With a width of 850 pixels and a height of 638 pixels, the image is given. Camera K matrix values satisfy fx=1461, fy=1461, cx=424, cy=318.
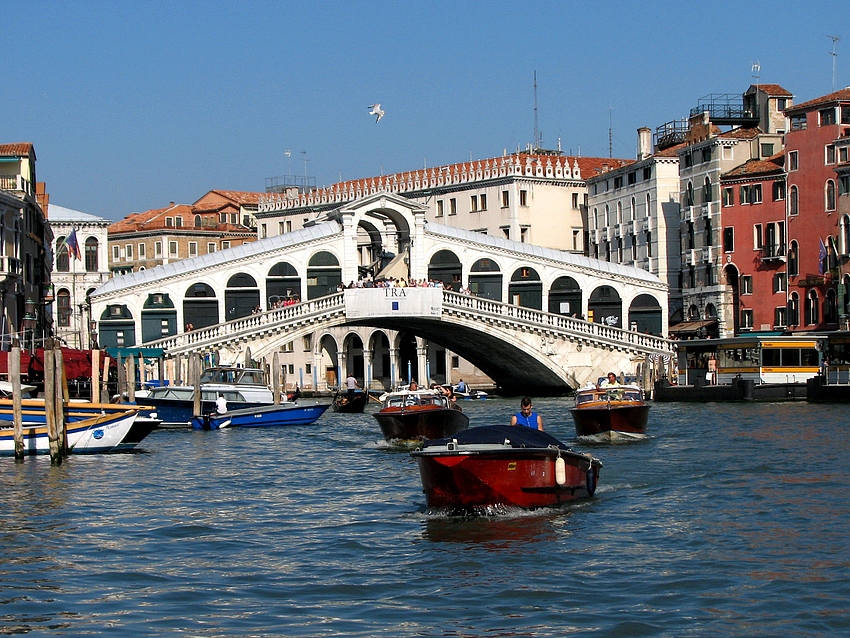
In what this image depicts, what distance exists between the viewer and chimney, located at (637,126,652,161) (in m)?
61.4

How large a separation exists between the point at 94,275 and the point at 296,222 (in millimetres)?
11183

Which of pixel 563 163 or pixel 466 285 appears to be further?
pixel 563 163

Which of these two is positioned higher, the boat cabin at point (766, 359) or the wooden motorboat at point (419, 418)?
the boat cabin at point (766, 359)

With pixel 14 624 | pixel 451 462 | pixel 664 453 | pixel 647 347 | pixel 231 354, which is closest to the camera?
pixel 14 624

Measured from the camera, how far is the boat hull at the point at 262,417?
3428 cm

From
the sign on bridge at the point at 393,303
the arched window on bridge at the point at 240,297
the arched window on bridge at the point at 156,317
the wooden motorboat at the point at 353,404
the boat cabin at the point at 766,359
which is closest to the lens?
the boat cabin at the point at 766,359

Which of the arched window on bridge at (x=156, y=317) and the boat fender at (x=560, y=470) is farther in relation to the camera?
the arched window on bridge at (x=156, y=317)

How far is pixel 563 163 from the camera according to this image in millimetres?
66500

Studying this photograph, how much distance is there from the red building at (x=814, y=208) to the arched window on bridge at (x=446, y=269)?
1152 cm

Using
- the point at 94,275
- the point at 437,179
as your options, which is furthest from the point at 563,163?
the point at 94,275

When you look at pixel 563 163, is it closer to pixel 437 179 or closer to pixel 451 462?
pixel 437 179

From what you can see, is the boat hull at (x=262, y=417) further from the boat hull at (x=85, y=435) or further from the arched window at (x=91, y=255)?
the arched window at (x=91, y=255)

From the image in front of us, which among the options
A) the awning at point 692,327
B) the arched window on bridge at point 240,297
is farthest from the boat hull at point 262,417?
the awning at point 692,327

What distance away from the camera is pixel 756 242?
51688 millimetres
